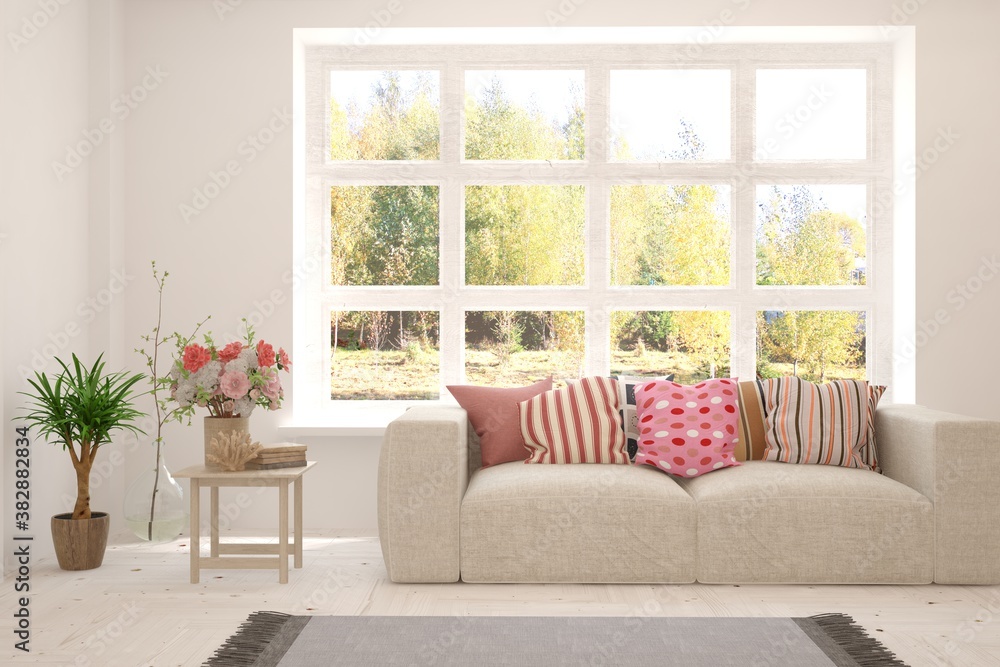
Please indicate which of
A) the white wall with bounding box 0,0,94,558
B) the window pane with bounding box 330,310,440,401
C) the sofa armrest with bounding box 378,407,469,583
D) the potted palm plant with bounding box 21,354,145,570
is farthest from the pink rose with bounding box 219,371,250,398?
the window pane with bounding box 330,310,440,401

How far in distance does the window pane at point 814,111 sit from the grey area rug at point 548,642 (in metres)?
2.61

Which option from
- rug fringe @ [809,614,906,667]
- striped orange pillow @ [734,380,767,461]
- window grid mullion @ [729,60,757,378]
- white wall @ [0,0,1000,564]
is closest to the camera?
rug fringe @ [809,614,906,667]

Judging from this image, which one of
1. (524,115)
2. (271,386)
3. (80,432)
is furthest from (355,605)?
(524,115)

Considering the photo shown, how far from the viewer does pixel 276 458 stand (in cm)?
347

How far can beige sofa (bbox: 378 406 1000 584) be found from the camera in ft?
10.7

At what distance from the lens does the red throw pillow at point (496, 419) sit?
3797mm

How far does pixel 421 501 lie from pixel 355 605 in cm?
46

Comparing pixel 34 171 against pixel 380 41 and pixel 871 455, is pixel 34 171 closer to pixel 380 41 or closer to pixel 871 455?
pixel 380 41

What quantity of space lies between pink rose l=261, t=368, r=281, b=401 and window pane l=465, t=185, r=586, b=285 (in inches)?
55.1

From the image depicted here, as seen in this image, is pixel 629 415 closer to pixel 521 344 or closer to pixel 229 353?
pixel 521 344

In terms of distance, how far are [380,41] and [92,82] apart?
1436 mm

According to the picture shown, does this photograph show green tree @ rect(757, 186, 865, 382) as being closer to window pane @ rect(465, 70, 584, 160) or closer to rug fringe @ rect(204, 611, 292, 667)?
window pane @ rect(465, 70, 584, 160)

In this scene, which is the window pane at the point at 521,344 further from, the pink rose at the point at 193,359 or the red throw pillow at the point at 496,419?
the pink rose at the point at 193,359

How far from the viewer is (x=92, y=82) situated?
4.24 meters
